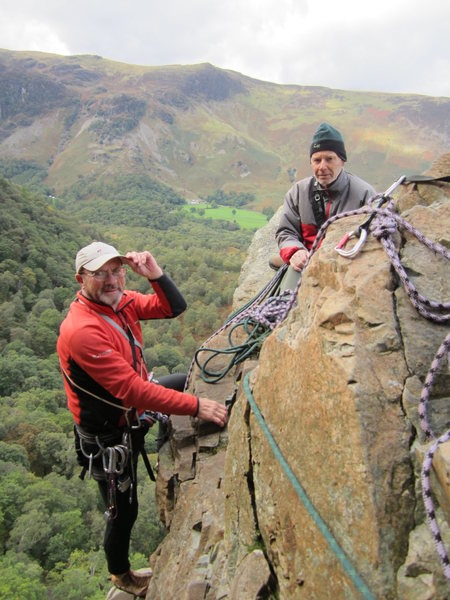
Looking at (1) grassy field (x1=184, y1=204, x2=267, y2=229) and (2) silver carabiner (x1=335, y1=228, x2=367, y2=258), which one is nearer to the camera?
(2) silver carabiner (x1=335, y1=228, x2=367, y2=258)

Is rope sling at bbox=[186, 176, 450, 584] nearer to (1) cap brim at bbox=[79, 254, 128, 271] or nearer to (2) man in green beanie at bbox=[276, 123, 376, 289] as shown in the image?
(2) man in green beanie at bbox=[276, 123, 376, 289]

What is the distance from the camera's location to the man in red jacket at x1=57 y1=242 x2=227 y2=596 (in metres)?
3.03

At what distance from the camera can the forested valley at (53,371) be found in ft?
90.5

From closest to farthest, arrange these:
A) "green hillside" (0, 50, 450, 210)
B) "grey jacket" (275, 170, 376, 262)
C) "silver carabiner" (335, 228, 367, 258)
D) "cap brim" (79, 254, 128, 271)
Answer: "silver carabiner" (335, 228, 367, 258), "cap brim" (79, 254, 128, 271), "grey jacket" (275, 170, 376, 262), "green hillside" (0, 50, 450, 210)

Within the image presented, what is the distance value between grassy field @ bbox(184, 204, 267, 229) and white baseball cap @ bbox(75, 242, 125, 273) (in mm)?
120503

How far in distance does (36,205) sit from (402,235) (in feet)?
277

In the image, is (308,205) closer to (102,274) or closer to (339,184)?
A: (339,184)

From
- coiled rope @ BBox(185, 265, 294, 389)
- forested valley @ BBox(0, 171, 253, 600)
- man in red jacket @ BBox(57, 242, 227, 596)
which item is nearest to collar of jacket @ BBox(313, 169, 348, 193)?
coiled rope @ BBox(185, 265, 294, 389)

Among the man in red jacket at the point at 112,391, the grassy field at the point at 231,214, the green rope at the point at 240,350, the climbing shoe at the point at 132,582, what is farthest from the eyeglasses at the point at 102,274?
the grassy field at the point at 231,214

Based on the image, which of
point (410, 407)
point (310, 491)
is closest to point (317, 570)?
point (310, 491)

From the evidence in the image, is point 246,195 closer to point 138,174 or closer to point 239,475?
point 138,174

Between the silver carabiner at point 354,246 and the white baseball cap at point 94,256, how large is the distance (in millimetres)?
1650

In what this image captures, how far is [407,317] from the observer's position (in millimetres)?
2131

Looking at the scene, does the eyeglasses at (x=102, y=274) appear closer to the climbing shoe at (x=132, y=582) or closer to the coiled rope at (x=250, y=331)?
the coiled rope at (x=250, y=331)
